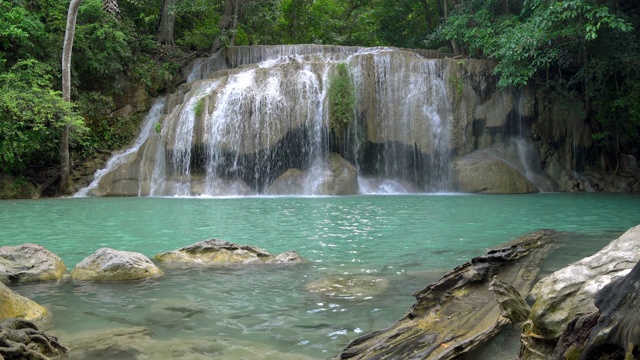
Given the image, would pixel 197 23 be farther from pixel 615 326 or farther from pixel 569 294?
pixel 615 326

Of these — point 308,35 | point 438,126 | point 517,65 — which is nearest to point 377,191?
point 438,126

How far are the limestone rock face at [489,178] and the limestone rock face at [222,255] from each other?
488 inches

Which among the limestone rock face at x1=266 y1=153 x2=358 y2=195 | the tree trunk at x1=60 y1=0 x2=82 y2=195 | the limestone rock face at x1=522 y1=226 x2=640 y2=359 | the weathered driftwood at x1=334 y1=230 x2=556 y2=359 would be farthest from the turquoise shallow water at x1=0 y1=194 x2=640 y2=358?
the tree trunk at x1=60 y1=0 x2=82 y2=195

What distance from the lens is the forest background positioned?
51.9 feet

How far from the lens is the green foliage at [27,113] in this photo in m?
15.6

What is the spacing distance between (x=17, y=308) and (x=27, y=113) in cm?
1323

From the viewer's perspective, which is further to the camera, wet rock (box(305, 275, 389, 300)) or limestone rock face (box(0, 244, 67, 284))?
limestone rock face (box(0, 244, 67, 284))

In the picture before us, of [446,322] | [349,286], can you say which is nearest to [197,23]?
[349,286]

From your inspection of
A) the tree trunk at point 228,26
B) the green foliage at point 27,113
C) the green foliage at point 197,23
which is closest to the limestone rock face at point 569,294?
the green foliage at point 27,113

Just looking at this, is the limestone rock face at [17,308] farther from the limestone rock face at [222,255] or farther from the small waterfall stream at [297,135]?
the small waterfall stream at [297,135]

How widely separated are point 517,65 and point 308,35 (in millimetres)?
14074

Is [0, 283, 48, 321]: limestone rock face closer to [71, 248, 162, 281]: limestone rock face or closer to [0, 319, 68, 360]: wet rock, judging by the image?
[0, 319, 68, 360]: wet rock

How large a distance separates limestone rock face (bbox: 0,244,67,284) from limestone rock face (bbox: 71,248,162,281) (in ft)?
0.74

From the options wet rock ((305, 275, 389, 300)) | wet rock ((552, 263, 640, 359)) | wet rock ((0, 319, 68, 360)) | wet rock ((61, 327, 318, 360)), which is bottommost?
wet rock ((61, 327, 318, 360))
